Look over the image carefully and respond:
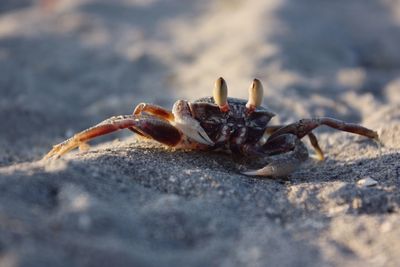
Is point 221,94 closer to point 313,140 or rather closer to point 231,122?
point 231,122

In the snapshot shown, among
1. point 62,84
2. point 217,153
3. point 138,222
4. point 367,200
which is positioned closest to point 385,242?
point 367,200

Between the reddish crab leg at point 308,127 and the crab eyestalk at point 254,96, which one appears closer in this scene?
the crab eyestalk at point 254,96

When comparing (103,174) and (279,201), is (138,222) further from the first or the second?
Answer: (279,201)

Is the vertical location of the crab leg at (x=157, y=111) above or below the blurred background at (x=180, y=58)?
below

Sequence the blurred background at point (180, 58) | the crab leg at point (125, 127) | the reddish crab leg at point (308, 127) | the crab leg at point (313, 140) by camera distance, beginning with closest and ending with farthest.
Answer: the crab leg at point (125, 127) → the reddish crab leg at point (308, 127) → the crab leg at point (313, 140) → the blurred background at point (180, 58)

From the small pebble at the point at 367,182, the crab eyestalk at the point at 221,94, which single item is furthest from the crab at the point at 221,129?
the small pebble at the point at 367,182

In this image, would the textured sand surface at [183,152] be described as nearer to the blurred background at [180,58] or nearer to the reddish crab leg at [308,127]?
the blurred background at [180,58]

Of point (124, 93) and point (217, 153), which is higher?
point (124, 93)

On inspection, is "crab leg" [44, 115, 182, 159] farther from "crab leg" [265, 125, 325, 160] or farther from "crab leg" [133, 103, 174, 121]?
"crab leg" [265, 125, 325, 160]
